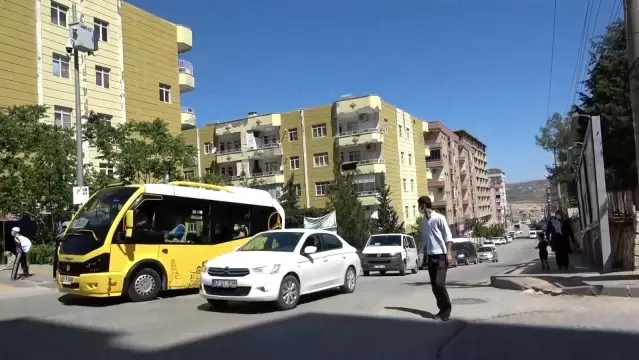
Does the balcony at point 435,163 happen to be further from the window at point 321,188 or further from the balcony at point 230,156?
the balcony at point 230,156

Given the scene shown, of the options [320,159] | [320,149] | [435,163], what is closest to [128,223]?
[320,149]

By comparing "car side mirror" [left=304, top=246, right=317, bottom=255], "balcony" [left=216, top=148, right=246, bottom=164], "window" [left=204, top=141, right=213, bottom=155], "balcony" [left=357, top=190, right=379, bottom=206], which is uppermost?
"window" [left=204, top=141, right=213, bottom=155]

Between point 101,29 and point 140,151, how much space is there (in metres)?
16.4

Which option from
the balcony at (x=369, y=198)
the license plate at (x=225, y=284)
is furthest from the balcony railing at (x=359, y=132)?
the license plate at (x=225, y=284)

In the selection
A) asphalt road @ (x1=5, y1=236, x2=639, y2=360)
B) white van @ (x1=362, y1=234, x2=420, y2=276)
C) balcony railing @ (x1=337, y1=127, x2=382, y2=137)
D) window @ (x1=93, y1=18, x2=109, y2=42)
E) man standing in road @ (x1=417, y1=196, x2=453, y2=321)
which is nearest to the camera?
asphalt road @ (x1=5, y1=236, x2=639, y2=360)

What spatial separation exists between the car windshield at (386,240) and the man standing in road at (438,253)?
58.0 feet

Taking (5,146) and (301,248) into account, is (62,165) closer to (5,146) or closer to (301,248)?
(5,146)

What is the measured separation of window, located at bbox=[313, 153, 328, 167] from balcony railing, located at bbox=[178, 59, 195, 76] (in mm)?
19605

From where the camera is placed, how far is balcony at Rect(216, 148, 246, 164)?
6589 cm

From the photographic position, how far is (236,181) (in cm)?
6150

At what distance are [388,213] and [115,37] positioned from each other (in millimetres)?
27937

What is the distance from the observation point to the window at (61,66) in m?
35.1

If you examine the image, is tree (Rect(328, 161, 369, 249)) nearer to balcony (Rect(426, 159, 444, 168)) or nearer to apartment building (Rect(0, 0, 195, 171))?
apartment building (Rect(0, 0, 195, 171))

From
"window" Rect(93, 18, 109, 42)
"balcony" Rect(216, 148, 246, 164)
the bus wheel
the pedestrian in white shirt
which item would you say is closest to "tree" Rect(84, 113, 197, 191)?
the pedestrian in white shirt
